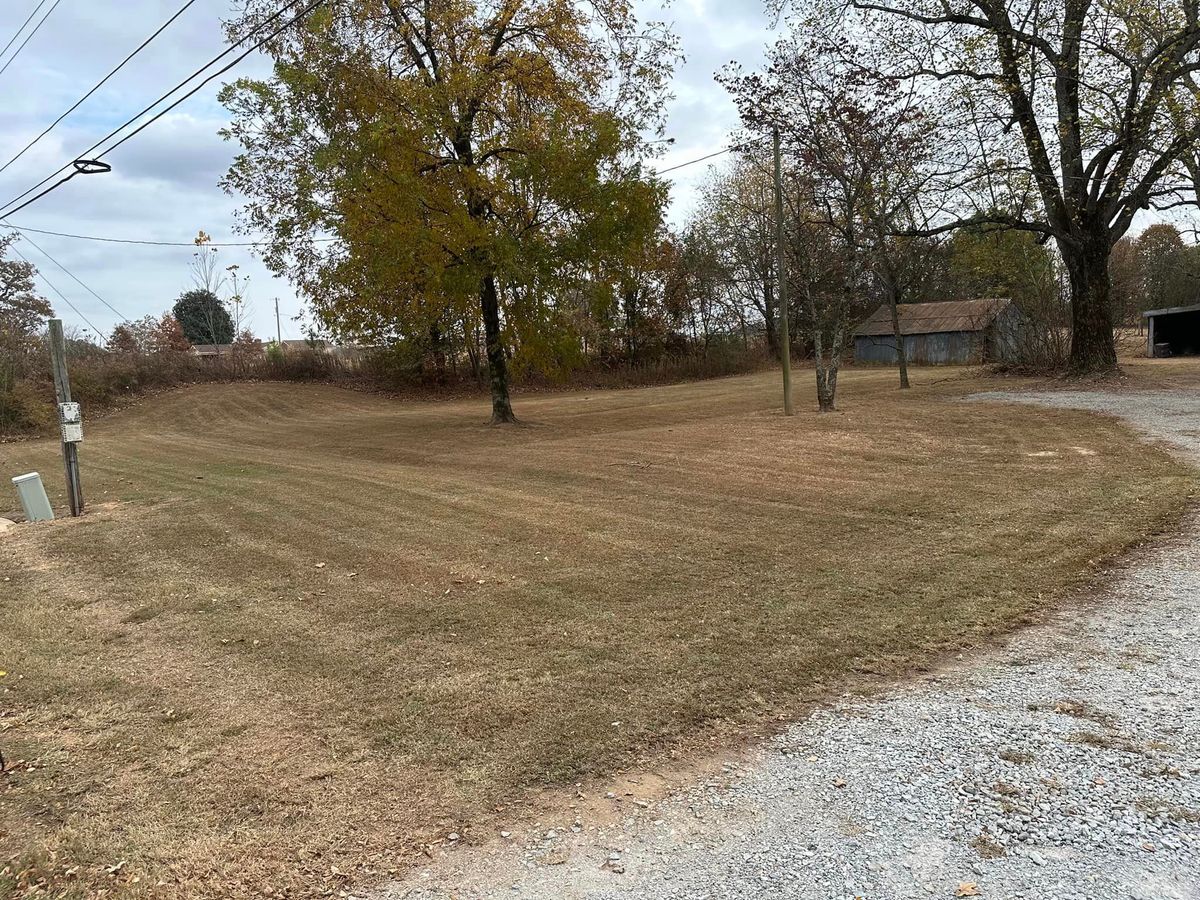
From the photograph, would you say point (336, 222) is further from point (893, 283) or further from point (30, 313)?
point (30, 313)

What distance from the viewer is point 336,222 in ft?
53.3

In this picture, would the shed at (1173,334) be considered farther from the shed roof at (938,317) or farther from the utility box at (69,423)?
the utility box at (69,423)

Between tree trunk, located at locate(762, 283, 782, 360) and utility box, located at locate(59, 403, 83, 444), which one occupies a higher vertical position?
tree trunk, located at locate(762, 283, 782, 360)

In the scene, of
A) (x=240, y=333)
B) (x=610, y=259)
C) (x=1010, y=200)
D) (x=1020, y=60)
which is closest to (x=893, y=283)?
(x=1010, y=200)

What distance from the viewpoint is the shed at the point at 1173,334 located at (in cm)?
2945

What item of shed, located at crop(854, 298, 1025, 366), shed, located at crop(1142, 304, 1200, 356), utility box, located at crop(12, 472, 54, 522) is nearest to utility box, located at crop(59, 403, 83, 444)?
utility box, located at crop(12, 472, 54, 522)

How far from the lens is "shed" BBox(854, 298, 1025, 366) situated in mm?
35375

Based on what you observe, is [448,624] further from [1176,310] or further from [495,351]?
[1176,310]

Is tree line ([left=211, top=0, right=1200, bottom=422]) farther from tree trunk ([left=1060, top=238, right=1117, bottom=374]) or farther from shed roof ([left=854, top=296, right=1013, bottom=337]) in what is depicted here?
shed roof ([left=854, top=296, right=1013, bottom=337])

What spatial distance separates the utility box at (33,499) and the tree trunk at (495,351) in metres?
9.61

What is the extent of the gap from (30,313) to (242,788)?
Answer: 151 ft

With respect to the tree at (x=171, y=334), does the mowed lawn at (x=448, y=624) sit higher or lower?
lower

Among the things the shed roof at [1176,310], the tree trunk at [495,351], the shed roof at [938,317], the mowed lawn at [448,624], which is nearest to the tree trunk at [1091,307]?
the mowed lawn at [448,624]

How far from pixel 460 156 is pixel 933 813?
15840mm
